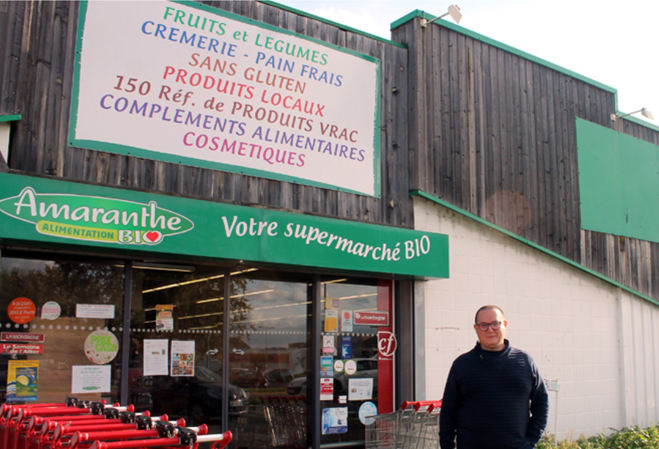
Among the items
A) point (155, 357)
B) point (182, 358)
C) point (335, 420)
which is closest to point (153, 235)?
point (155, 357)

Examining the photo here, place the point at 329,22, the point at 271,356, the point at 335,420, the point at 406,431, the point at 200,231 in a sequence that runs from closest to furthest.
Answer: the point at 406,431
the point at 200,231
the point at 271,356
the point at 335,420
the point at 329,22

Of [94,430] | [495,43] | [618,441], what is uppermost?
[495,43]

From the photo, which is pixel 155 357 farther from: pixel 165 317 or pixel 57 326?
pixel 57 326

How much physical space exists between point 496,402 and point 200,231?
13.7 feet

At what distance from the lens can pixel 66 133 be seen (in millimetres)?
7438

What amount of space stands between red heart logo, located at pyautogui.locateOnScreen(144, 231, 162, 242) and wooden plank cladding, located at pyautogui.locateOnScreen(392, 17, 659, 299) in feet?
14.0

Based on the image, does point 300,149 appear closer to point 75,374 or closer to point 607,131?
point 75,374

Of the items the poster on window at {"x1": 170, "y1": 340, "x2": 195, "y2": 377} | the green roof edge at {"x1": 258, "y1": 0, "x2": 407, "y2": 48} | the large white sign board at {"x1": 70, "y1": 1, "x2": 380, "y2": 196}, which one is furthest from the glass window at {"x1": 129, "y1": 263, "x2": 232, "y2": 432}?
the green roof edge at {"x1": 258, "y1": 0, "x2": 407, "y2": 48}

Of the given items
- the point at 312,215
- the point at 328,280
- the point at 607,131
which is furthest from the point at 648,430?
the point at 312,215

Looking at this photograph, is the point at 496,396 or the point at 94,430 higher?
the point at 496,396

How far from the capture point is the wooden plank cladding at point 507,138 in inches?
425

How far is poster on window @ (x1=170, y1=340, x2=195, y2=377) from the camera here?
8117 millimetres

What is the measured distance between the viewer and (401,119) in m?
10.4

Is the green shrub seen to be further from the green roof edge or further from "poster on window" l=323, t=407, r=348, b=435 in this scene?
the green roof edge
